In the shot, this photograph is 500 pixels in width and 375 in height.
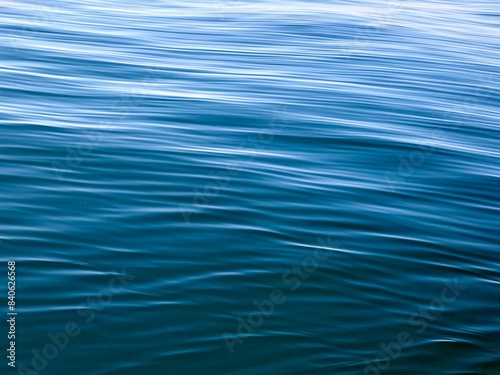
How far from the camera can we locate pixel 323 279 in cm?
469

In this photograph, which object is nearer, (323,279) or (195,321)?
(195,321)

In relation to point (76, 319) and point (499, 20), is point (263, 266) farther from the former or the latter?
point (499, 20)

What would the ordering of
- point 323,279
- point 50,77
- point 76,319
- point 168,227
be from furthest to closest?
point 50,77
point 168,227
point 323,279
point 76,319

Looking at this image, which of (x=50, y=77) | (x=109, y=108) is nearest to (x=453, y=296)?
(x=109, y=108)

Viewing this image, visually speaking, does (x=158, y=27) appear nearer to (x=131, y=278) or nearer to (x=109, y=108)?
(x=109, y=108)

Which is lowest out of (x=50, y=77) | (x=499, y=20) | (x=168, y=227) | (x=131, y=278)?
(x=131, y=278)

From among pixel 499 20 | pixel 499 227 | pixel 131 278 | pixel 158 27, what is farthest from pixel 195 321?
pixel 499 20

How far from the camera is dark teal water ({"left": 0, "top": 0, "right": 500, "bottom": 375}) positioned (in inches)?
160

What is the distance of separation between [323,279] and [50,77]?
4.28m

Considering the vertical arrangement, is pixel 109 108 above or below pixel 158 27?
below

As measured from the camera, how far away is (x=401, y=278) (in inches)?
188

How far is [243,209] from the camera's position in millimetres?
5438

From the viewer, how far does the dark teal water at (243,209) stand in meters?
4.06

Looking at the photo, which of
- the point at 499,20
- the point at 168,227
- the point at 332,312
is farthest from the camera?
the point at 499,20
